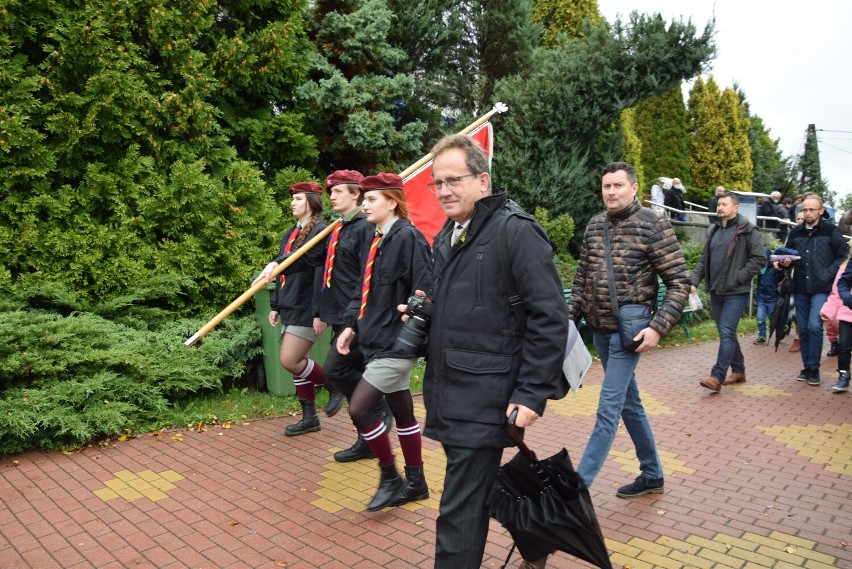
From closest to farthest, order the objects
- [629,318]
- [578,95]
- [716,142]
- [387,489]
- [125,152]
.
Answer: [629,318] < [387,489] < [125,152] < [578,95] < [716,142]

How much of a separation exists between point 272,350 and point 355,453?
2.20m

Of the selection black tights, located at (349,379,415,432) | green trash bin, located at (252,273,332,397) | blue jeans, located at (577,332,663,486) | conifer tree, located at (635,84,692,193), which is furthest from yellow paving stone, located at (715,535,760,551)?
conifer tree, located at (635,84,692,193)

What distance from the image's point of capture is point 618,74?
11.2 m

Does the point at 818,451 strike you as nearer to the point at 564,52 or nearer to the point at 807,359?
the point at 807,359

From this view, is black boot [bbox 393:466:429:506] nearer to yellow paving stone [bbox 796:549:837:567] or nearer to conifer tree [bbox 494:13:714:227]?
yellow paving stone [bbox 796:549:837:567]

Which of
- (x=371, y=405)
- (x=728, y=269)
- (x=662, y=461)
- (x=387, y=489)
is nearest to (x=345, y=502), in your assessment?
(x=387, y=489)

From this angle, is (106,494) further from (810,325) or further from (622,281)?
(810,325)

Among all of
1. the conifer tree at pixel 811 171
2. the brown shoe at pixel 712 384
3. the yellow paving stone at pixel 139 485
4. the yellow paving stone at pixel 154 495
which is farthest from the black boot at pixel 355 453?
the conifer tree at pixel 811 171

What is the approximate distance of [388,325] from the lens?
4371mm

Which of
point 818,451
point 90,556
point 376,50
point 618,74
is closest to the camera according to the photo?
point 90,556

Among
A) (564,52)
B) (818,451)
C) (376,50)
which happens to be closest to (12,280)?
(376,50)

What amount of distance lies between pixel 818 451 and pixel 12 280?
787 cm

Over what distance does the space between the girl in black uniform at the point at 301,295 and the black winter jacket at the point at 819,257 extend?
229 inches

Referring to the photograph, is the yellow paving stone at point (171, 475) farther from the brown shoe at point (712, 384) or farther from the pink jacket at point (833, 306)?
the pink jacket at point (833, 306)
